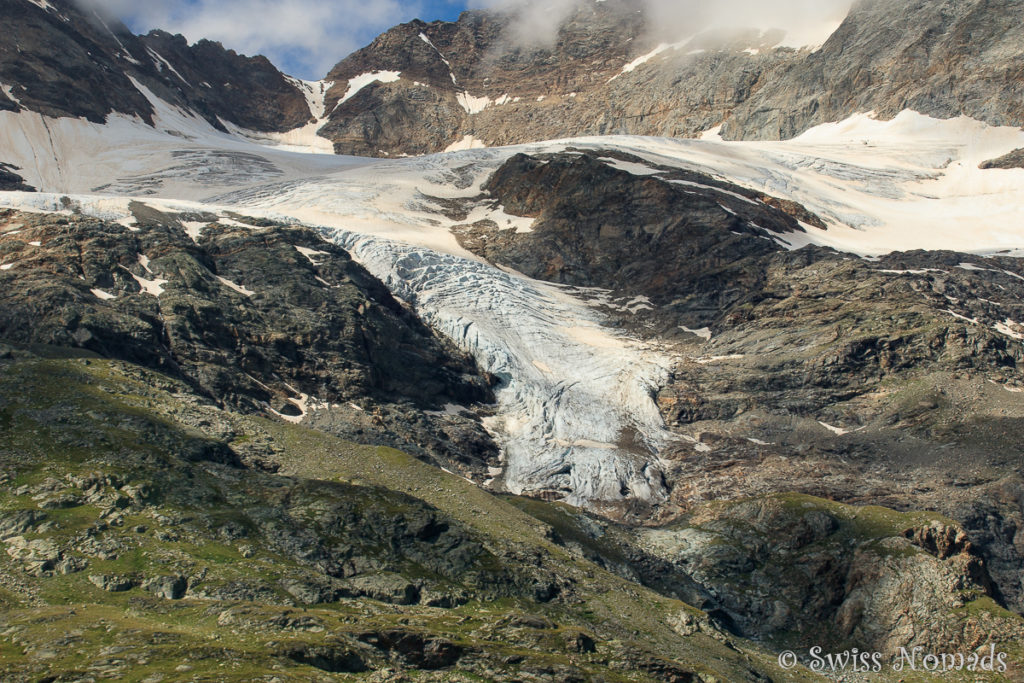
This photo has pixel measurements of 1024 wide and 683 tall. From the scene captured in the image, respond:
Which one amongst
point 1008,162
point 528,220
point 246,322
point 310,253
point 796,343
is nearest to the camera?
point 246,322

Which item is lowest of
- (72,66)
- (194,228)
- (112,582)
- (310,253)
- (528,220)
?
(112,582)

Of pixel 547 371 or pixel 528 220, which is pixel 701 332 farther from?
pixel 528 220

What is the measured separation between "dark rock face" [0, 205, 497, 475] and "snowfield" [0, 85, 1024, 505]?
105 inches

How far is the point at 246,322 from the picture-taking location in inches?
2827

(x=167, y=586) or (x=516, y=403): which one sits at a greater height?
(x=167, y=586)

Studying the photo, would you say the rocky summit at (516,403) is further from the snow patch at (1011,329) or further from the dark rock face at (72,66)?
the dark rock face at (72,66)

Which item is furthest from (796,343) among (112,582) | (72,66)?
(72,66)

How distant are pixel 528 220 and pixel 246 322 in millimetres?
53921

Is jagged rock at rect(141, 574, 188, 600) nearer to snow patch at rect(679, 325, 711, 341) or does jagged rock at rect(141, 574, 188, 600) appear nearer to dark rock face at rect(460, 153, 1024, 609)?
dark rock face at rect(460, 153, 1024, 609)

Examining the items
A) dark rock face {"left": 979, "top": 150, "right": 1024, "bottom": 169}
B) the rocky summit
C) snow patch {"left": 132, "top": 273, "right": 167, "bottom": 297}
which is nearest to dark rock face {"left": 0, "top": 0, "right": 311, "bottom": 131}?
the rocky summit

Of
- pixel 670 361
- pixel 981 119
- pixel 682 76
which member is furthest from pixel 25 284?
pixel 682 76

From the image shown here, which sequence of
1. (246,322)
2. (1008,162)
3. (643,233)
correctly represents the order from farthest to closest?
(1008,162) → (643,233) → (246,322)

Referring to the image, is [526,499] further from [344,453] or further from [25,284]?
[25,284]

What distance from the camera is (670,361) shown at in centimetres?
8488
